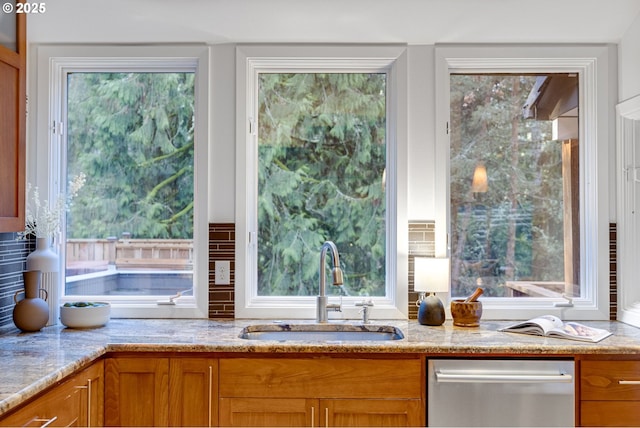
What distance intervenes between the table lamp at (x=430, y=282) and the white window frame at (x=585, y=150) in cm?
18

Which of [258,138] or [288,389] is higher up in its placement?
[258,138]

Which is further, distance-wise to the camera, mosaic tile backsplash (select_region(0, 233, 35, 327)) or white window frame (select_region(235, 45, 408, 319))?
white window frame (select_region(235, 45, 408, 319))

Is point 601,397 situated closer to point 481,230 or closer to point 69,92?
point 481,230

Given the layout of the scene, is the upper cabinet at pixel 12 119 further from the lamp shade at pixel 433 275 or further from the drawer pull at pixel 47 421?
the lamp shade at pixel 433 275

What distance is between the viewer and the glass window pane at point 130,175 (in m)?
2.81

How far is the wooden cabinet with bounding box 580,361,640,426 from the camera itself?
6.89 ft

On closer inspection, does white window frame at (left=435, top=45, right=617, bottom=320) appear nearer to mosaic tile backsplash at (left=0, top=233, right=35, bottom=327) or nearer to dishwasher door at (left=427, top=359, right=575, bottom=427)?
dishwasher door at (left=427, top=359, right=575, bottom=427)

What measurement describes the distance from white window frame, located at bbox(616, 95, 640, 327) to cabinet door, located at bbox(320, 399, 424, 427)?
1285mm

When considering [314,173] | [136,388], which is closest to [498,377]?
[314,173]

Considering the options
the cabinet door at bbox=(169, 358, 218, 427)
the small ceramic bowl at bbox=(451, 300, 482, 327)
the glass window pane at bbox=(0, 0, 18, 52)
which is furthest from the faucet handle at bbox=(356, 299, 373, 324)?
the glass window pane at bbox=(0, 0, 18, 52)

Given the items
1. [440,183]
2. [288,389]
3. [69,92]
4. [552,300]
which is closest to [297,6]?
[440,183]

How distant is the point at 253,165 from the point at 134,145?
0.65 meters

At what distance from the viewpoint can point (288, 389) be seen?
2117 millimetres

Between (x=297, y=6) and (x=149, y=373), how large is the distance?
1.77m
